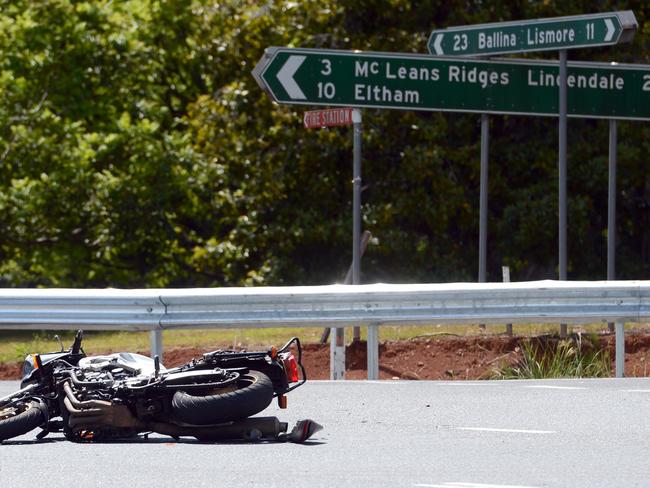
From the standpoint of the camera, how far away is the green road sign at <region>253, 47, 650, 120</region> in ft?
44.5

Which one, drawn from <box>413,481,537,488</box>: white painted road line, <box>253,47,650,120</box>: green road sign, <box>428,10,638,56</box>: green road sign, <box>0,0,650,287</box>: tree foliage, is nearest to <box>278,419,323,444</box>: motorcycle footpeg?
<box>413,481,537,488</box>: white painted road line

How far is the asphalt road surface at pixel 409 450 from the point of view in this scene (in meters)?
7.17

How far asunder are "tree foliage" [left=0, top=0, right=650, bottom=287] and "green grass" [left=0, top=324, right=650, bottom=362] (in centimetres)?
576

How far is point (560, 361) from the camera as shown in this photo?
12344mm

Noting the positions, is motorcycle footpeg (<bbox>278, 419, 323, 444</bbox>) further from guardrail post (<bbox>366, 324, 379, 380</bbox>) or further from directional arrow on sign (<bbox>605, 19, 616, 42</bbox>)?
directional arrow on sign (<bbox>605, 19, 616, 42</bbox>)

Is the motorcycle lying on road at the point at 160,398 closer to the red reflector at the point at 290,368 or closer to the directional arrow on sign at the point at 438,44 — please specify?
the red reflector at the point at 290,368

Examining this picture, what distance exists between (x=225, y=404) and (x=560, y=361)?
15.8 feet

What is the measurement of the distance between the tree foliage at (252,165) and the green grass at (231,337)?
18.9 ft

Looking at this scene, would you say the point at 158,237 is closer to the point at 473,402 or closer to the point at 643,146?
the point at 643,146

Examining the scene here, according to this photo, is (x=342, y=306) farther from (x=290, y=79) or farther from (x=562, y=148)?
(x=562, y=148)

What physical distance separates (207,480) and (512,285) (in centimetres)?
519

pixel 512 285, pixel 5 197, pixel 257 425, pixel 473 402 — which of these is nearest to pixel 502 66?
pixel 512 285

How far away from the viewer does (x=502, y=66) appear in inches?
558

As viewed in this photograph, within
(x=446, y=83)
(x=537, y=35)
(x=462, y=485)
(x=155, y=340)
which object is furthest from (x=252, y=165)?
(x=462, y=485)
